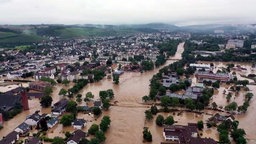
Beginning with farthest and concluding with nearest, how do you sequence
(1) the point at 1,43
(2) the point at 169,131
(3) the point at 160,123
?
(1) the point at 1,43 < (3) the point at 160,123 < (2) the point at 169,131

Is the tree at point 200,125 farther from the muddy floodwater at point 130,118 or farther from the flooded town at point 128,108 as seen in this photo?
the muddy floodwater at point 130,118

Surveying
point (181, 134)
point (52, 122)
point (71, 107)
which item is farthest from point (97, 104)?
point (181, 134)

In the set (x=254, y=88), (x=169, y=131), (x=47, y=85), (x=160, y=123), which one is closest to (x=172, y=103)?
(x=160, y=123)

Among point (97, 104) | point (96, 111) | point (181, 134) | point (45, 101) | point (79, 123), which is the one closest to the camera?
point (181, 134)

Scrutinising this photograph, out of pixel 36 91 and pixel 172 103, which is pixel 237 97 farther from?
pixel 36 91

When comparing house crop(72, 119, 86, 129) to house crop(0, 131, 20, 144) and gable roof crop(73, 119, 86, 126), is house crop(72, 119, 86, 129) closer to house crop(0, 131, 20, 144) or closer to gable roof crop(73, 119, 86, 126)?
gable roof crop(73, 119, 86, 126)

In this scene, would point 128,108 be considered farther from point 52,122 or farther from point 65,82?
point 65,82
